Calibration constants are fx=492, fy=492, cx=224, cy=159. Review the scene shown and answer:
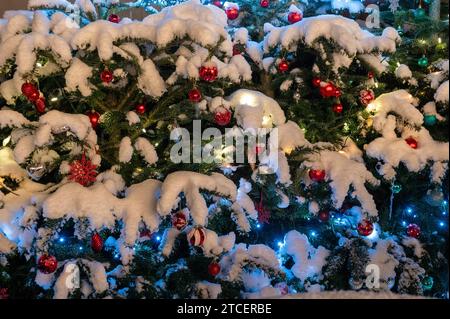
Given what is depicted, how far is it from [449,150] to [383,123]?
0.59 metres

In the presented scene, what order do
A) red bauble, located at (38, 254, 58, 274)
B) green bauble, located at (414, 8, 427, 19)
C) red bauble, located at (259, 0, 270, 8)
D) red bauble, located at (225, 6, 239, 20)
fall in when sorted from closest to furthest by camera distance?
red bauble, located at (38, 254, 58, 274)
green bauble, located at (414, 8, 427, 19)
red bauble, located at (225, 6, 239, 20)
red bauble, located at (259, 0, 270, 8)

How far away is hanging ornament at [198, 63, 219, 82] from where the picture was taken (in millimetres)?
2564

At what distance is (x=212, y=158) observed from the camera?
2.69 metres

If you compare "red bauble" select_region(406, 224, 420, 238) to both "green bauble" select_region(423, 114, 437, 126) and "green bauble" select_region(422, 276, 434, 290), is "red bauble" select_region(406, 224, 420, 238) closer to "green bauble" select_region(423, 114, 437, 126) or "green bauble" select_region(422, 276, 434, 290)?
"green bauble" select_region(422, 276, 434, 290)

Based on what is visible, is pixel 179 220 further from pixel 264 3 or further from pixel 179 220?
pixel 264 3

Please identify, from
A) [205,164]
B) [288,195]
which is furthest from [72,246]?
[288,195]

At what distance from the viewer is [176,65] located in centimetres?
267

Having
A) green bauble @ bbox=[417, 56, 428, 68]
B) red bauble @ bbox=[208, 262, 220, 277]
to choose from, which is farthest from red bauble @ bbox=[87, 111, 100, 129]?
green bauble @ bbox=[417, 56, 428, 68]

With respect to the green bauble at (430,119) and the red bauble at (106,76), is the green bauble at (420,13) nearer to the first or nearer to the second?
the green bauble at (430,119)

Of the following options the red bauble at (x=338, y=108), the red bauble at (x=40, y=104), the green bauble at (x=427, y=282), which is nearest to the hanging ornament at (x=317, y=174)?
the red bauble at (x=338, y=108)

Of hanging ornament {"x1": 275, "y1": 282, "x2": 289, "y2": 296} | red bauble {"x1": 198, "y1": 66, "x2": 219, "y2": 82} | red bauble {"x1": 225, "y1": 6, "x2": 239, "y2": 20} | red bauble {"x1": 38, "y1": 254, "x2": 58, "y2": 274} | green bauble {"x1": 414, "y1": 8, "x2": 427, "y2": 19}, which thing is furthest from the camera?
→ red bauble {"x1": 225, "y1": 6, "x2": 239, "y2": 20}

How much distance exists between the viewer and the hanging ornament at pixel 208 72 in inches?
101

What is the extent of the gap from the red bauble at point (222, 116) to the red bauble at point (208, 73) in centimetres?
17
